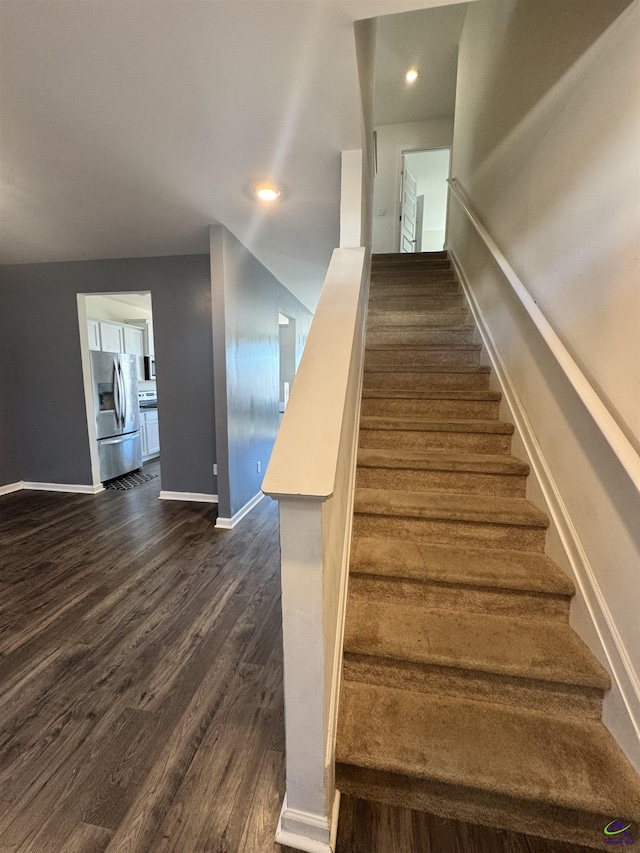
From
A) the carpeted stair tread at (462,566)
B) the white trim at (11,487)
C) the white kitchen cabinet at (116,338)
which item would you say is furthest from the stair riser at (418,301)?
the white trim at (11,487)

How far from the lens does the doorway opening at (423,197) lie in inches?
219

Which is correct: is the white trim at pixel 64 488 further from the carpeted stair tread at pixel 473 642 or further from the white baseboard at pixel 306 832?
the white baseboard at pixel 306 832

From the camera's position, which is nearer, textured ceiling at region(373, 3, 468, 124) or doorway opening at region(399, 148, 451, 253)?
textured ceiling at region(373, 3, 468, 124)

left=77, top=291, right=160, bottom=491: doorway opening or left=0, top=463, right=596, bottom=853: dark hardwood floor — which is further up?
left=77, top=291, right=160, bottom=491: doorway opening

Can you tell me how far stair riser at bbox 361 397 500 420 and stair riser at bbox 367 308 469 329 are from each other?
104 cm

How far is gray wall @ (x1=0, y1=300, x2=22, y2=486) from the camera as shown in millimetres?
3992

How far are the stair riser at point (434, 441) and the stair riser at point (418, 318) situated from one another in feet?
4.37

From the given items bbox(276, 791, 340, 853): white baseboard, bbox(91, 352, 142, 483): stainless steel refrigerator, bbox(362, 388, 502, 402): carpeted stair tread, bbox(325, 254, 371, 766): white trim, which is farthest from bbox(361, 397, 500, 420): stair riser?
bbox(91, 352, 142, 483): stainless steel refrigerator

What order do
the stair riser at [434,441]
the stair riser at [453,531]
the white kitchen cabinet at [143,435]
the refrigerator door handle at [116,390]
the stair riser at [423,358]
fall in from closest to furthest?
1. the stair riser at [453,531]
2. the stair riser at [434,441]
3. the stair riser at [423,358]
4. the refrigerator door handle at [116,390]
5. the white kitchen cabinet at [143,435]

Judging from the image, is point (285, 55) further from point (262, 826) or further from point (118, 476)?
point (118, 476)

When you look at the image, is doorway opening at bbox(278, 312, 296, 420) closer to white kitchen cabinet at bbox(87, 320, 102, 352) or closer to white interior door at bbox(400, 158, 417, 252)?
white interior door at bbox(400, 158, 417, 252)

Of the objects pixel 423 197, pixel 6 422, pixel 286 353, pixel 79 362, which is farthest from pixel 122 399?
pixel 423 197

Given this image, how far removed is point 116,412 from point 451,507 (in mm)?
4282

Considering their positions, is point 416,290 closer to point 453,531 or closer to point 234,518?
point 453,531
